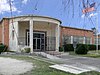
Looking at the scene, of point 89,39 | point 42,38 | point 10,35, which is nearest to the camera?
point 10,35

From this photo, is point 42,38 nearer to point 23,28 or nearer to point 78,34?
point 23,28

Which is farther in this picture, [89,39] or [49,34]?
[89,39]

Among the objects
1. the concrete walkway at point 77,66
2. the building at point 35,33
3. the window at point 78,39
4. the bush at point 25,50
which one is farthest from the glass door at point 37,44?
the concrete walkway at point 77,66

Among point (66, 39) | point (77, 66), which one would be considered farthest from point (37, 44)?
point (77, 66)

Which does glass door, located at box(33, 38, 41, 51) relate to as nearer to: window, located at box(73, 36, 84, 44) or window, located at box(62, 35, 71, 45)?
window, located at box(62, 35, 71, 45)

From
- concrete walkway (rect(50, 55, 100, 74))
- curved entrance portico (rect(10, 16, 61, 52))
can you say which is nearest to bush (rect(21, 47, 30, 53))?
curved entrance portico (rect(10, 16, 61, 52))

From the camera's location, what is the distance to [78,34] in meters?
47.8

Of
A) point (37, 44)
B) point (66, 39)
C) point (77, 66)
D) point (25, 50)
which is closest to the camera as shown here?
point (77, 66)

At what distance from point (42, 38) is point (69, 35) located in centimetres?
877

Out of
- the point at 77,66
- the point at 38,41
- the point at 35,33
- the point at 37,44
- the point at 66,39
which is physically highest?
the point at 35,33

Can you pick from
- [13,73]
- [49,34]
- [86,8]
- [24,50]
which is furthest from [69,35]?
[86,8]

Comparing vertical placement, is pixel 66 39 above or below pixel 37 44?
above

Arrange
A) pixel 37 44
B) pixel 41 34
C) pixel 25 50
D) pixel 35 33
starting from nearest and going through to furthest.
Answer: pixel 25 50 < pixel 37 44 < pixel 35 33 < pixel 41 34

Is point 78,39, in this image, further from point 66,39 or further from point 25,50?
point 25,50
